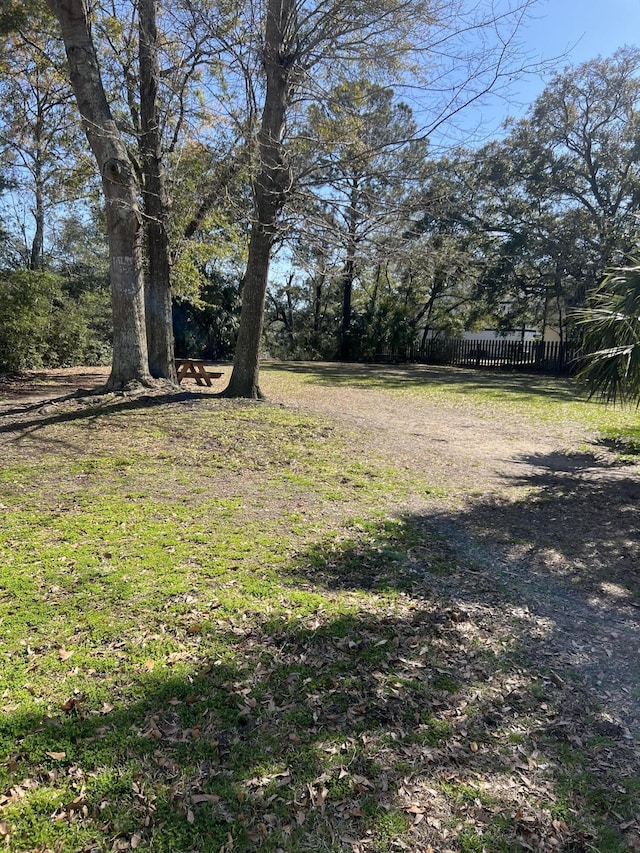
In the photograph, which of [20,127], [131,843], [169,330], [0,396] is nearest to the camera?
[131,843]

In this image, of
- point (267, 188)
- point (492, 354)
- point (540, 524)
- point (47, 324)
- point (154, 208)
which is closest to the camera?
point (540, 524)

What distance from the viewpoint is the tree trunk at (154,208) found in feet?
30.5

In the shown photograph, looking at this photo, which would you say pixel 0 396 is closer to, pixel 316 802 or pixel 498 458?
pixel 498 458

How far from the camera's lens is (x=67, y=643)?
3.00 m

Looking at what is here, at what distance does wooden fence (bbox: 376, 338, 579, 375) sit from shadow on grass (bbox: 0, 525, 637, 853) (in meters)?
24.9

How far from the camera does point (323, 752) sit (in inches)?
94.1

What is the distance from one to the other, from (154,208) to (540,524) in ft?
30.0

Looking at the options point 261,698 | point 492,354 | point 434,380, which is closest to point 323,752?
point 261,698

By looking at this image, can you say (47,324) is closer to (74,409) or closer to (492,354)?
(74,409)

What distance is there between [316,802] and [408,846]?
392 mm

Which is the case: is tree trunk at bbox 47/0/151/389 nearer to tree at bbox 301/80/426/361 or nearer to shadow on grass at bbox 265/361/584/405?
tree at bbox 301/80/426/361

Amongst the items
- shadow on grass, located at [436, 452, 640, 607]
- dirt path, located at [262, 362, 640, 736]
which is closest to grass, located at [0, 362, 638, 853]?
dirt path, located at [262, 362, 640, 736]

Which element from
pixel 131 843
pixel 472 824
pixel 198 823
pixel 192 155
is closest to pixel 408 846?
pixel 472 824

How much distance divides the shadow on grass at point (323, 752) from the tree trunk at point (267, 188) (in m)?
7.19
